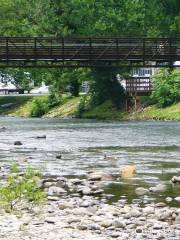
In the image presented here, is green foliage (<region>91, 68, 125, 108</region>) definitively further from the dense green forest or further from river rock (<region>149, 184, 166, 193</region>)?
river rock (<region>149, 184, 166, 193</region>)

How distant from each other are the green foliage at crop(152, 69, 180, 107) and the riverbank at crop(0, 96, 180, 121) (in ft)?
2.88

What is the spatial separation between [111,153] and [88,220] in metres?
18.9

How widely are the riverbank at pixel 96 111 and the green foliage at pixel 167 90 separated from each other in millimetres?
877

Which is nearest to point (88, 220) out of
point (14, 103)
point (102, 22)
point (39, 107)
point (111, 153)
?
point (111, 153)

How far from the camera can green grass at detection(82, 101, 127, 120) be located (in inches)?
3162

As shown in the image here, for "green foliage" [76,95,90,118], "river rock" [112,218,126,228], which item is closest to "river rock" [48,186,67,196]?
"river rock" [112,218,126,228]

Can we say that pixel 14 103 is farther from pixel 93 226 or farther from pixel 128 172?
pixel 93 226

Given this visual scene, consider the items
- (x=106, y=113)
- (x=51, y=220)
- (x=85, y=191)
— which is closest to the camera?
(x=51, y=220)

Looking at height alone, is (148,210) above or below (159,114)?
above

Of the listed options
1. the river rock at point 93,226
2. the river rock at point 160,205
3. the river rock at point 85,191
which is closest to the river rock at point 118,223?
the river rock at point 93,226

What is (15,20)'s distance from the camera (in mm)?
93125

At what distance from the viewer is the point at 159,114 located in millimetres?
73125

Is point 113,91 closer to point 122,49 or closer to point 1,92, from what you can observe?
point 122,49

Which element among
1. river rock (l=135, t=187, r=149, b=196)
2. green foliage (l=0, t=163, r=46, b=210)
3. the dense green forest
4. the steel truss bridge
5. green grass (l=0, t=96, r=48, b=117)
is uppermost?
the dense green forest
